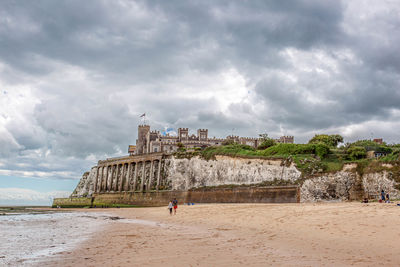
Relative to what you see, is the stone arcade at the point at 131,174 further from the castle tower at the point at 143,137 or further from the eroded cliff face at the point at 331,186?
the eroded cliff face at the point at 331,186

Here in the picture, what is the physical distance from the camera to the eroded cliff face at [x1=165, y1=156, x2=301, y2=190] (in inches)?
1586

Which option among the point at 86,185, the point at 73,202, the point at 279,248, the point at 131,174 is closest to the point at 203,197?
the point at 131,174

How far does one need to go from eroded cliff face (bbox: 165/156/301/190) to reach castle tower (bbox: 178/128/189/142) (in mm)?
41072

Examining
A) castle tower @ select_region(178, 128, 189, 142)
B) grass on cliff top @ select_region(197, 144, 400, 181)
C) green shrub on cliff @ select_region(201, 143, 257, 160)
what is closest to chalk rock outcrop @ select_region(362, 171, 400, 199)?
grass on cliff top @ select_region(197, 144, 400, 181)

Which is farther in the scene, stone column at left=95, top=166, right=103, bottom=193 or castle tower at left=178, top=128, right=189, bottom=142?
castle tower at left=178, top=128, right=189, bottom=142

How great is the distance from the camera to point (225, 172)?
4847 cm

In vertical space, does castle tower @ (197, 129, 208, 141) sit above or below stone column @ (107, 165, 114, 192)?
above

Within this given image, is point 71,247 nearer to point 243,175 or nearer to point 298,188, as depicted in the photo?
point 298,188

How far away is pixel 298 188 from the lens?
103ft

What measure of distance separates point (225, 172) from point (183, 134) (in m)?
51.2

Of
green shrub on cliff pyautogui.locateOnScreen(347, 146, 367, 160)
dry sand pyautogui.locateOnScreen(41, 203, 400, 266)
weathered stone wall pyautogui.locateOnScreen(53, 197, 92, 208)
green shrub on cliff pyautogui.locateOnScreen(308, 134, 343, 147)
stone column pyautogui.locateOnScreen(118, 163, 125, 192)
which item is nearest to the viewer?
dry sand pyautogui.locateOnScreen(41, 203, 400, 266)

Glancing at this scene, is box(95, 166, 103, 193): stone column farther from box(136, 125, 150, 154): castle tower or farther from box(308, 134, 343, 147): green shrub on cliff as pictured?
box(308, 134, 343, 147): green shrub on cliff

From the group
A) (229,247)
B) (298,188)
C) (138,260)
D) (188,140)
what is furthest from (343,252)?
(188,140)

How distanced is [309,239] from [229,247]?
335 centimetres
